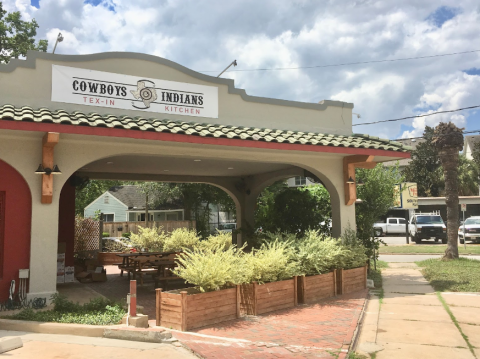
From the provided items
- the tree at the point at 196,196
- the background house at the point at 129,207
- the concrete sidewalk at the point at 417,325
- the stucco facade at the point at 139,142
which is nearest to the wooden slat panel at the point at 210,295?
the concrete sidewalk at the point at 417,325

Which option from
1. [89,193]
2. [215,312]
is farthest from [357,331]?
[89,193]

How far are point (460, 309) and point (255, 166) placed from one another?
22.4 ft

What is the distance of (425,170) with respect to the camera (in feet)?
146

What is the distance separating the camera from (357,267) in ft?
34.0

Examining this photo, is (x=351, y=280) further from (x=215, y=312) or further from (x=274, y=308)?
(x=215, y=312)

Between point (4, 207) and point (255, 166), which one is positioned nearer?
point (4, 207)

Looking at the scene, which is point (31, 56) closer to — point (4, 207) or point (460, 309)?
point (4, 207)

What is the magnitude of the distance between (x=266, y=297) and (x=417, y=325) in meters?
2.55

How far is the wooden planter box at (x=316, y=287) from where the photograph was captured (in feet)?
28.5

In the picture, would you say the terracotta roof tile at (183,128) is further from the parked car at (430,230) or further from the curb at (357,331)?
the parked car at (430,230)

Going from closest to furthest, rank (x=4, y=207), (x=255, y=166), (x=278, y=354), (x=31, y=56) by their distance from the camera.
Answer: (x=278, y=354) → (x=4, y=207) → (x=31, y=56) → (x=255, y=166)

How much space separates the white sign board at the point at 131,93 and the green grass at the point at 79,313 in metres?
4.21

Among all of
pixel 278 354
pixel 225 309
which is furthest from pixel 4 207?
pixel 278 354

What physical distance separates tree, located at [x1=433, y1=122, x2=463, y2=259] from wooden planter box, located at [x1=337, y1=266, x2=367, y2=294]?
25.2 ft
